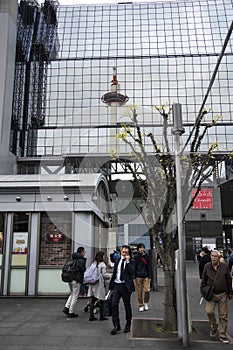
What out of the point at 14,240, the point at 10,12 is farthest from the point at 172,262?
the point at 10,12

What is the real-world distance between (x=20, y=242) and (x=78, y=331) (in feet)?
17.9

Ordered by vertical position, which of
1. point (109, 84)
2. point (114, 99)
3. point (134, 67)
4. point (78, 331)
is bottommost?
point (78, 331)

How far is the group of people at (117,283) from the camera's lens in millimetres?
7387

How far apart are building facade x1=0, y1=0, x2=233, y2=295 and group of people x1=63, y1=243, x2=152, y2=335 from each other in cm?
2630

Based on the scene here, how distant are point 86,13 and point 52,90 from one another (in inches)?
583

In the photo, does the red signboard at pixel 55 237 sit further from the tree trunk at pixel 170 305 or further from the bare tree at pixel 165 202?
the tree trunk at pixel 170 305

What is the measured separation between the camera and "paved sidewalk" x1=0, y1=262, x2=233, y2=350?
6.45m

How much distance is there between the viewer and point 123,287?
24.3 feet

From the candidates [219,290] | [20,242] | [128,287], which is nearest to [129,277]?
[128,287]

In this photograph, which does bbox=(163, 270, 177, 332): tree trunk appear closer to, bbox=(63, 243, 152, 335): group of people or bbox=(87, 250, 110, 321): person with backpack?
bbox=(63, 243, 152, 335): group of people

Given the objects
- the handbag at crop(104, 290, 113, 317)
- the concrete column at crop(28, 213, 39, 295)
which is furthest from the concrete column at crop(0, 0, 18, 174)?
the handbag at crop(104, 290, 113, 317)

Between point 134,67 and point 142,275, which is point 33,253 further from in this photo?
point 134,67

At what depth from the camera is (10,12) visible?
125 ft

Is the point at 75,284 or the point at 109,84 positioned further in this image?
the point at 109,84
